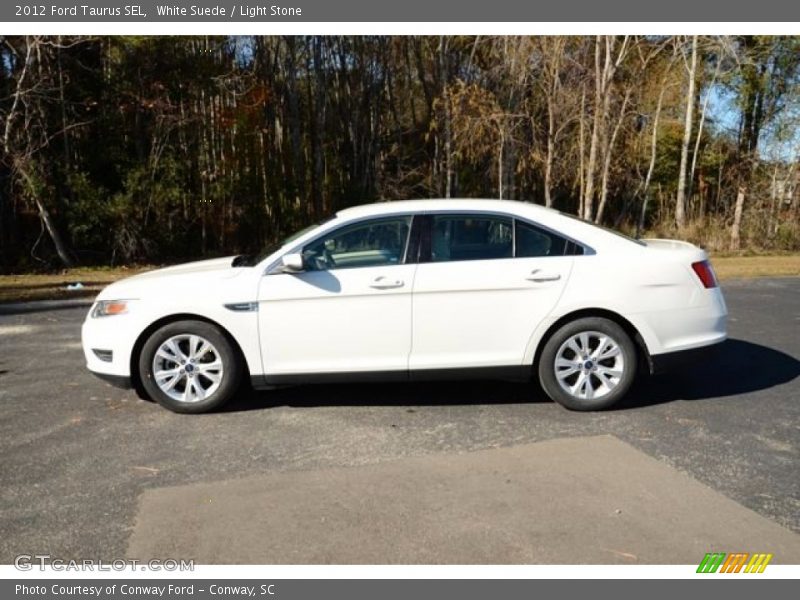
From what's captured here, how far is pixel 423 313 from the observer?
4.75 metres

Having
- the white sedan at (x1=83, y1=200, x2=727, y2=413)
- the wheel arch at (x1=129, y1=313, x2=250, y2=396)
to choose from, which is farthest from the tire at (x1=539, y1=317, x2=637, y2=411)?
the wheel arch at (x1=129, y1=313, x2=250, y2=396)

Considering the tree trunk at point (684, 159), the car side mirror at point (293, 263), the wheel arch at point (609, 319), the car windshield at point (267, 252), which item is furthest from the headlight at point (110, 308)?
the tree trunk at point (684, 159)

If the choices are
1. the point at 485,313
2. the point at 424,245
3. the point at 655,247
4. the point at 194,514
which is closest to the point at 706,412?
the point at 655,247

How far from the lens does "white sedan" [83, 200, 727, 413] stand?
187 inches

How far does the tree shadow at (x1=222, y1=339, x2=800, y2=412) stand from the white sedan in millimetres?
363

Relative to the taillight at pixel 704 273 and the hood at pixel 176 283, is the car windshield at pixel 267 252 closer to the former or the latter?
the hood at pixel 176 283

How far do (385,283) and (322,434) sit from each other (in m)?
1.18

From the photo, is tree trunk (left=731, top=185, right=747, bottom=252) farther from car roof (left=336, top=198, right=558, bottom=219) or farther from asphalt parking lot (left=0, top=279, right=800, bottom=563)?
car roof (left=336, top=198, right=558, bottom=219)

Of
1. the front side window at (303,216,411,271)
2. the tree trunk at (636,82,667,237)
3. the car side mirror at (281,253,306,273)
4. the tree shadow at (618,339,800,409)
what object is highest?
the tree trunk at (636,82,667,237)

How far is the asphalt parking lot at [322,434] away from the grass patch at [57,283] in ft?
18.5

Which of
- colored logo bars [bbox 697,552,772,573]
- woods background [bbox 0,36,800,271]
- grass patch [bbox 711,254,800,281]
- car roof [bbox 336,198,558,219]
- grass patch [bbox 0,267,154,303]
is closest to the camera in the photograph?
colored logo bars [bbox 697,552,772,573]

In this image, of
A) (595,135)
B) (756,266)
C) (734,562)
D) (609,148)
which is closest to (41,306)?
(734,562)

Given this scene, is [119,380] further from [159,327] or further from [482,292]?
[482,292]

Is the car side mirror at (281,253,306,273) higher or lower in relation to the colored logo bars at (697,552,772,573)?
higher
